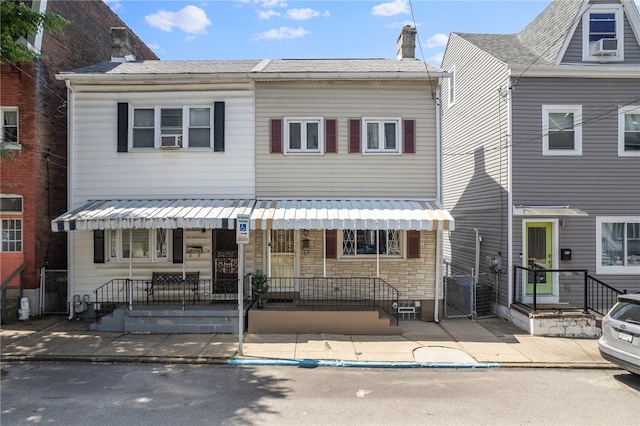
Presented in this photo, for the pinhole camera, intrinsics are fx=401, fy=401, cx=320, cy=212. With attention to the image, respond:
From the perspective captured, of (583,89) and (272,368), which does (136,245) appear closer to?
(272,368)

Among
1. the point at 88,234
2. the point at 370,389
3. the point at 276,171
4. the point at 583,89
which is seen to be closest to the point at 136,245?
the point at 88,234

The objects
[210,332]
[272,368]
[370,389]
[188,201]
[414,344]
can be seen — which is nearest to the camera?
[370,389]

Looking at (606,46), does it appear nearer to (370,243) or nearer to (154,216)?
(370,243)

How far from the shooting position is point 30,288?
1130 cm

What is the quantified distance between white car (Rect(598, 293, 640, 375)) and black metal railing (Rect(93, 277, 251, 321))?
321 inches

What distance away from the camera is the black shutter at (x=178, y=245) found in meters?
11.3

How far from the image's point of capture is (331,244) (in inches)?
446

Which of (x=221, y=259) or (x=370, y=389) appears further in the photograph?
(x=221, y=259)

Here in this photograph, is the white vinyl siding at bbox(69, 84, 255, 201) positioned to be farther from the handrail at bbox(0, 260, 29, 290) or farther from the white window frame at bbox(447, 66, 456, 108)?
the white window frame at bbox(447, 66, 456, 108)

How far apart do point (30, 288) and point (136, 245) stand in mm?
3134

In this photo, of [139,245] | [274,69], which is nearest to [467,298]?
[274,69]

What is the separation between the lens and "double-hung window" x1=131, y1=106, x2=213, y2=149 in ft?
37.6

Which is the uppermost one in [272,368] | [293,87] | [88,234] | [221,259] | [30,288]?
[293,87]

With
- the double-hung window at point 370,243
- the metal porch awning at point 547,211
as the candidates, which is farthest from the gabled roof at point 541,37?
the double-hung window at point 370,243
